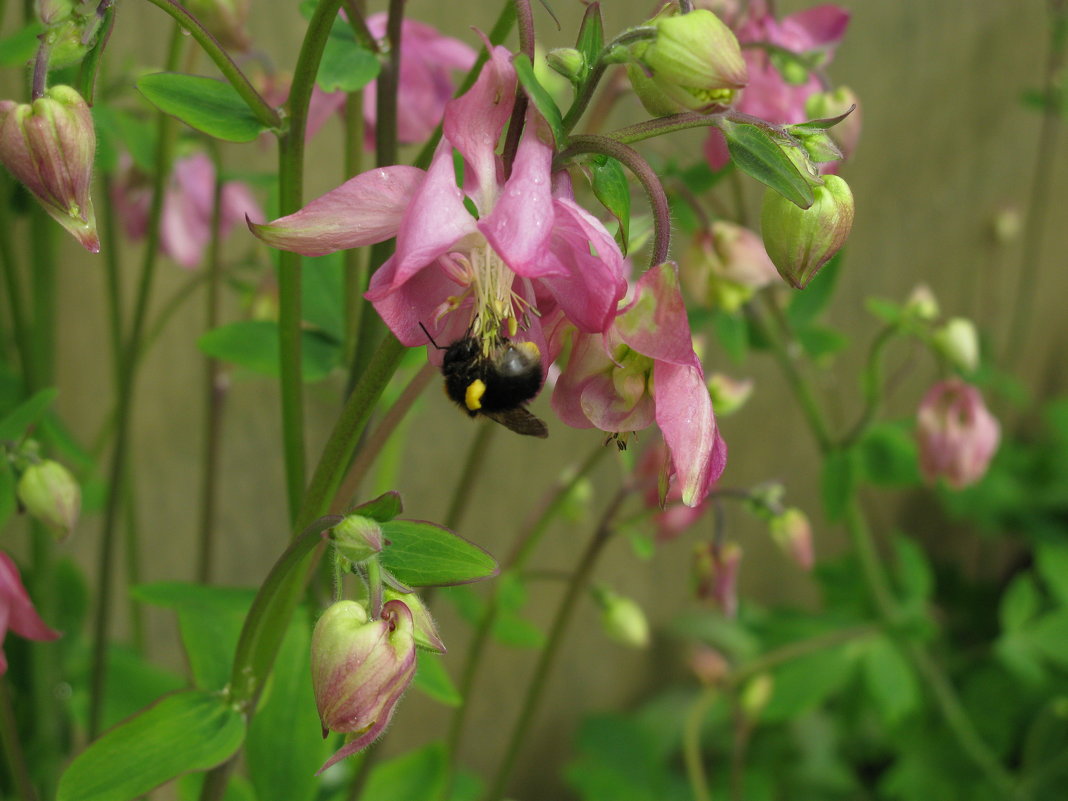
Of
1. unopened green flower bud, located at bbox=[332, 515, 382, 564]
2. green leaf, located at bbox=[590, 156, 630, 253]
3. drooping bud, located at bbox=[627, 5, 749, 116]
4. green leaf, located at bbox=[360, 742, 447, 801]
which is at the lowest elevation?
green leaf, located at bbox=[360, 742, 447, 801]

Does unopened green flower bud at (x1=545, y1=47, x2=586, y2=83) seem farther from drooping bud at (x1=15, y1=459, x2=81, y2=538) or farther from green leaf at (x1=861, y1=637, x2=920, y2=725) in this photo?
green leaf at (x1=861, y1=637, x2=920, y2=725)

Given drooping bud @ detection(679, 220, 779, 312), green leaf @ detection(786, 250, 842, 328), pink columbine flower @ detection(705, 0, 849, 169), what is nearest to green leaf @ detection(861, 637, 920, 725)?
green leaf @ detection(786, 250, 842, 328)

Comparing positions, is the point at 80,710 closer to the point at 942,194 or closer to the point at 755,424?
the point at 755,424

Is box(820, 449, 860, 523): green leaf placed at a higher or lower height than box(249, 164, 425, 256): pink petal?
lower

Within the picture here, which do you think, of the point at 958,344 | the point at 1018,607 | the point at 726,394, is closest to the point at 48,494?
the point at 726,394

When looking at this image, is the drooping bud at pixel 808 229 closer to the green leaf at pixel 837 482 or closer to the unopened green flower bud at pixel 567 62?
the unopened green flower bud at pixel 567 62

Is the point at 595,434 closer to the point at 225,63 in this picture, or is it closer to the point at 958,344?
the point at 958,344
